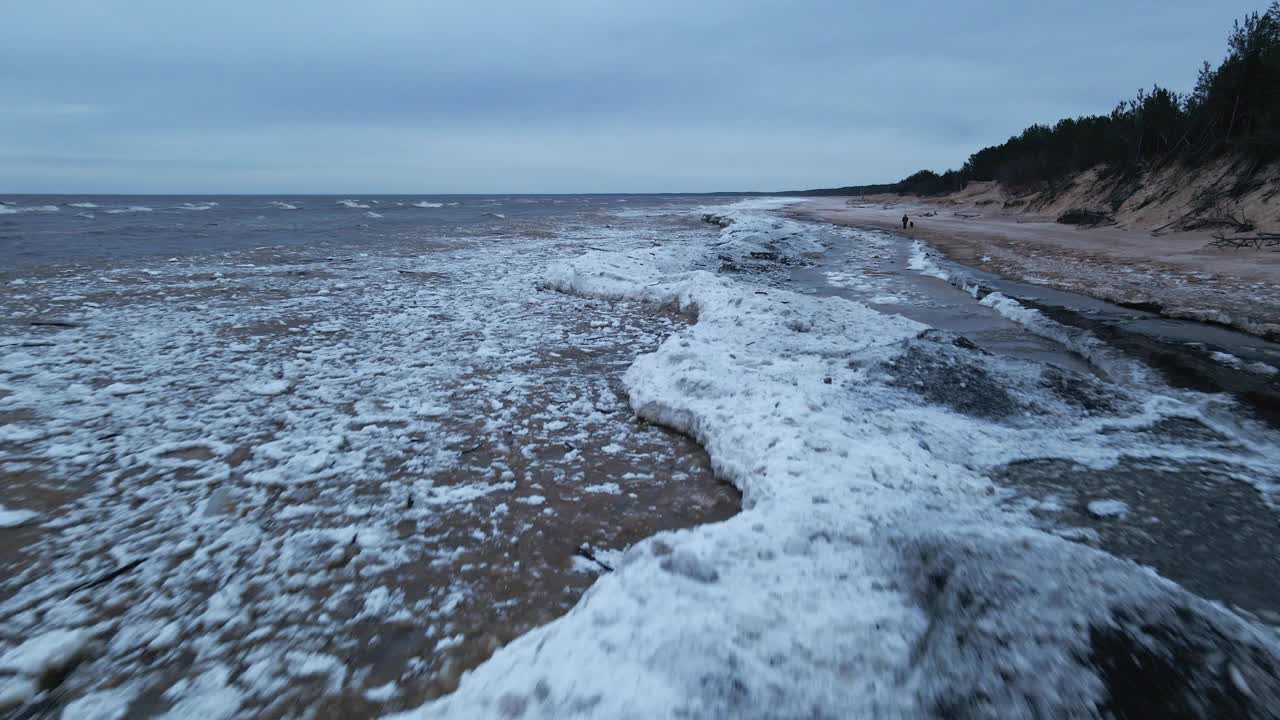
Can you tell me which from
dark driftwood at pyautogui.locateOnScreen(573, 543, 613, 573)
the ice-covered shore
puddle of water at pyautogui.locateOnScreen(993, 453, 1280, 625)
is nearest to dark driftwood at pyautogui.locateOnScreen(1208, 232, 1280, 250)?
the ice-covered shore

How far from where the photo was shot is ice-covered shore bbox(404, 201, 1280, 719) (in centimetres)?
161

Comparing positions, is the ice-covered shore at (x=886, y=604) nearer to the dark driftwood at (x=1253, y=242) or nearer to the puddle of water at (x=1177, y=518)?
the puddle of water at (x=1177, y=518)

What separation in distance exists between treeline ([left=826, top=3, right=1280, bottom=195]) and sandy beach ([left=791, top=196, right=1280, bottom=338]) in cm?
381

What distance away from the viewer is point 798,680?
67.7 inches

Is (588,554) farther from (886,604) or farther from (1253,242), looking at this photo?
(1253,242)

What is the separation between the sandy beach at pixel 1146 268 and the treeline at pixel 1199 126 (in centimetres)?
381

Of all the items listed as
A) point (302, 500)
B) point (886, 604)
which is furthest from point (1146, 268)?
point (302, 500)

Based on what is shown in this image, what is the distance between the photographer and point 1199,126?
1984 cm

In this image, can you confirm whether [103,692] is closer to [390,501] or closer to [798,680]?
[390,501]

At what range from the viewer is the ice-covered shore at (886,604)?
1.61 m

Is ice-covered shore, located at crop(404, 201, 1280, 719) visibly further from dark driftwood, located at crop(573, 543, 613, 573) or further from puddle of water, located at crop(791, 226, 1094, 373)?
puddle of water, located at crop(791, 226, 1094, 373)

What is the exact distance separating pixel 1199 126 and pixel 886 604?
91.7 feet

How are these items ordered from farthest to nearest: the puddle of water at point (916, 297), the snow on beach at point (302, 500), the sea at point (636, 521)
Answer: the puddle of water at point (916, 297) < the snow on beach at point (302, 500) < the sea at point (636, 521)

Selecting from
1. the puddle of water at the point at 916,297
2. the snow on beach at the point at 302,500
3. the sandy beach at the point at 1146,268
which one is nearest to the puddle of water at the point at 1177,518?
the snow on beach at the point at 302,500
